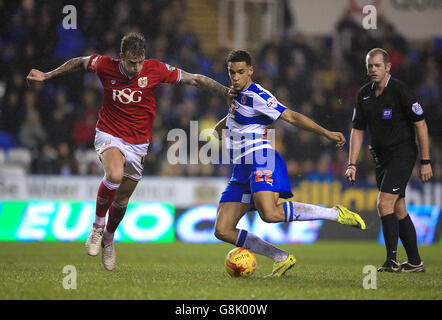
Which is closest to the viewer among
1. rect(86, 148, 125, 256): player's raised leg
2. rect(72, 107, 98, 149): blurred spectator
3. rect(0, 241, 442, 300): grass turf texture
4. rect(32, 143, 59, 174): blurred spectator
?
rect(0, 241, 442, 300): grass turf texture

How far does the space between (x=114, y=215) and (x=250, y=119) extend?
68.7 inches

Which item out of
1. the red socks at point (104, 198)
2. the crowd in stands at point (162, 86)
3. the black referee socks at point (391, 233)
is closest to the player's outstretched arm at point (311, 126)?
the black referee socks at point (391, 233)

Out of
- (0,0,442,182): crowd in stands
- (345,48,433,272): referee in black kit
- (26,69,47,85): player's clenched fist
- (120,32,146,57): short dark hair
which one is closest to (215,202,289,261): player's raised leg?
(345,48,433,272): referee in black kit

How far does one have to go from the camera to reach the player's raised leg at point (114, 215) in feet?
22.9

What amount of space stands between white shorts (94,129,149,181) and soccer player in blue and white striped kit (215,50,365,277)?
95cm

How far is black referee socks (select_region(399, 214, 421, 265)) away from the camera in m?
7.39

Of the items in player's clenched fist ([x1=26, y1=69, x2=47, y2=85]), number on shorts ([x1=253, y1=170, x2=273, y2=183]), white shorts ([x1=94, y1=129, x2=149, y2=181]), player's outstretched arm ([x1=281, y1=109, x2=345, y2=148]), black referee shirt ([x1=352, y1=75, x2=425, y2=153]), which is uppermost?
player's clenched fist ([x1=26, y1=69, x2=47, y2=85])

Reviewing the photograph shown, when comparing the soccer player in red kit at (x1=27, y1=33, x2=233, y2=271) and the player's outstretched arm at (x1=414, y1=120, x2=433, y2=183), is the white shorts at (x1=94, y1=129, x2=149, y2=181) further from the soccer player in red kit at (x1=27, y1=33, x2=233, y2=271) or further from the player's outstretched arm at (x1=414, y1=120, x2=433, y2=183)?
the player's outstretched arm at (x1=414, y1=120, x2=433, y2=183)

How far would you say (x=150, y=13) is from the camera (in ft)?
50.5

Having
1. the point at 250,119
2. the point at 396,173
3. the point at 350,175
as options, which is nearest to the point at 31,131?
the point at 250,119

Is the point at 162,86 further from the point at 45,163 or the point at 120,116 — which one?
the point at 120,116

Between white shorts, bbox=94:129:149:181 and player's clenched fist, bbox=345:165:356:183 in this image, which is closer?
white shorts, bbox=94:129:149:181

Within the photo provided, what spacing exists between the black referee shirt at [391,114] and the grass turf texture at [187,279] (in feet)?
4.64

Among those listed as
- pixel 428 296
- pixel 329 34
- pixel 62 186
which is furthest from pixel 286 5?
pixel 428 296
